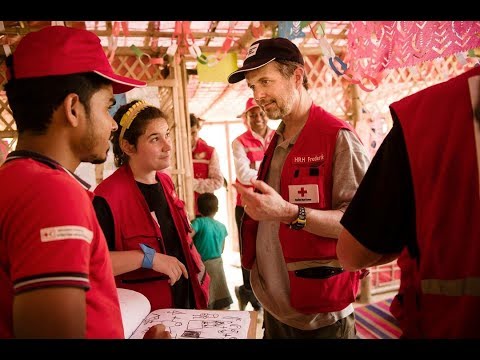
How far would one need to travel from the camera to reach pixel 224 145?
8102 mm

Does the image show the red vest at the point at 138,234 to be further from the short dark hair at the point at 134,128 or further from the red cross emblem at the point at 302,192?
the red cross emblem at the point at 302,192

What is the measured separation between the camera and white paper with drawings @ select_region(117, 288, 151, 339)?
0.95 metres

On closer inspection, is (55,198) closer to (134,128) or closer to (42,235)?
(42,235)

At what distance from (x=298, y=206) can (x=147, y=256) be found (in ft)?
1.73

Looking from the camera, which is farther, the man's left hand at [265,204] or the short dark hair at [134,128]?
the short dark hair at [134,128]

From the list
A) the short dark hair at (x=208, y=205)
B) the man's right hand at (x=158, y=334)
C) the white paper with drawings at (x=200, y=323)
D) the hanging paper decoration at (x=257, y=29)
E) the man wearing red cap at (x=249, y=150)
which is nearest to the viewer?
the man's right hand at (x=158, y=334)

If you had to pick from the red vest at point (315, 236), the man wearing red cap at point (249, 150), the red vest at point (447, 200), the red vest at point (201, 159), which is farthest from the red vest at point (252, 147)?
the red vest at point (447, 200)

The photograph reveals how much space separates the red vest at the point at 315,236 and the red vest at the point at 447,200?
2.01 feet

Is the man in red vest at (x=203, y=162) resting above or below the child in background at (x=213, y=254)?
above

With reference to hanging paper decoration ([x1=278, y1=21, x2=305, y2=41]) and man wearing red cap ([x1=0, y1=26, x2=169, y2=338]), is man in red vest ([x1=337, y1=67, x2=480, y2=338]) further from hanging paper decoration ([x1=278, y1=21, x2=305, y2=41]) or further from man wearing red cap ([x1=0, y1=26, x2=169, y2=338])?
hanging paper decoration ([x1=278, y1=21, x2=305, y2=41])

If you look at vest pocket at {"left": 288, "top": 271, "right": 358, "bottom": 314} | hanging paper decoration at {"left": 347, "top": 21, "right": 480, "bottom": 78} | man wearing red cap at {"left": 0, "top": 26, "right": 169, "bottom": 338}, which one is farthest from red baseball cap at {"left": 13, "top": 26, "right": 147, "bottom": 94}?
hanging paper decoration at {"left": 347, "top": 21, "right": 480, "bottom": 78}

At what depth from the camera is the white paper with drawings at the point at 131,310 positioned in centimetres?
95

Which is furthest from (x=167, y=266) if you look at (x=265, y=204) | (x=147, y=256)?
(x=265, y=204)
